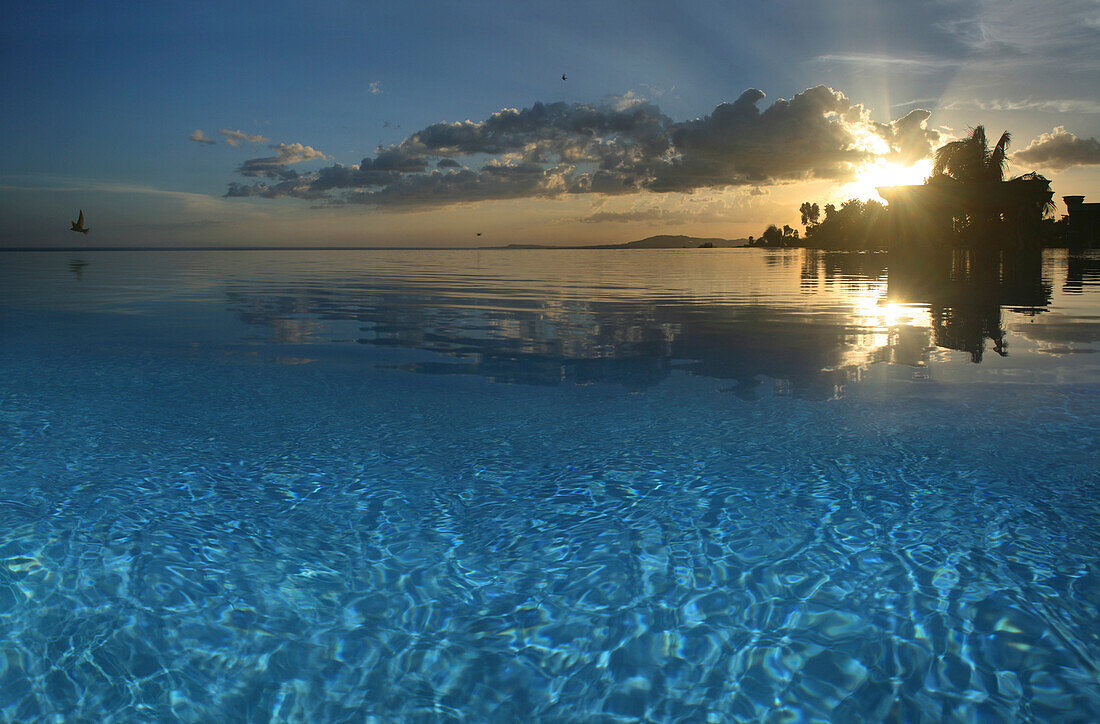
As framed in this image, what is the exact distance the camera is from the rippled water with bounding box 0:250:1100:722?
3152 mm

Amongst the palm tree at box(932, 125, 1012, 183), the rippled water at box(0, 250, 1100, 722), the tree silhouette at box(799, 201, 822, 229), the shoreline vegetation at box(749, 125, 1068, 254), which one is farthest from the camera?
the tree silhouette at box(799, 201, 822, 229)

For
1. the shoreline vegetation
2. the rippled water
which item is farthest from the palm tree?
the rippled water

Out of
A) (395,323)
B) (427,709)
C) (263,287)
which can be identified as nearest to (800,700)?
(427,709)

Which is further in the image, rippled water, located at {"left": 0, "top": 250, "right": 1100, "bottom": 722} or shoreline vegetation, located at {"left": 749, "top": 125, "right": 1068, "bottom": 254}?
shoreline vegetation, located at {"left": 749, "top": 125, "right": 1068, "bottom": 254}

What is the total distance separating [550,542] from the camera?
450 centimetres

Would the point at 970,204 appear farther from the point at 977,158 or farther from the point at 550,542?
the point at 550,542

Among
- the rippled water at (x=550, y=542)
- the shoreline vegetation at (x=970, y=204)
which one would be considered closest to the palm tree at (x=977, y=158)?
the shoreline vegetation at (x=970, y=204)

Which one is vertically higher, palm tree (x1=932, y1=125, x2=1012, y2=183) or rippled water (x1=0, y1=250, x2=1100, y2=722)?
palm tree (x1=932, y1=125, x2=1012, y2=183)

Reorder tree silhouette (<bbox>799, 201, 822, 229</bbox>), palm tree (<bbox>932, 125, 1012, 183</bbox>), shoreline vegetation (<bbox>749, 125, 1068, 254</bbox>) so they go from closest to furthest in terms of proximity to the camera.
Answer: shoreline vegetation (<bbox>749, 125, 1068, 254</bbox>) → palm tree (<bbox>932, 125, 1012, 183</bbox>) → tree silhouette (<bbox>799, 201, 822, 229</bbox>)

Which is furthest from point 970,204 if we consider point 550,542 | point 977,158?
point 550,542

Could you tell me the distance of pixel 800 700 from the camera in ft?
10.0

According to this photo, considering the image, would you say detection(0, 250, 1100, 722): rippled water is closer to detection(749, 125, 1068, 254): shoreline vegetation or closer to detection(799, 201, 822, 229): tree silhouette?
detection(749, 125, 1068, 254): shoreline vegetation

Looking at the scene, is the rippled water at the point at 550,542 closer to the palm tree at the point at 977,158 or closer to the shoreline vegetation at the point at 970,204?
the shoreline vegetation at the point at 970,204

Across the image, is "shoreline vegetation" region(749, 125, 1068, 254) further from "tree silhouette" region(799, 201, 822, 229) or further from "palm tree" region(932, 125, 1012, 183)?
"tree silhouette" region(799, 201, 822, 229)
